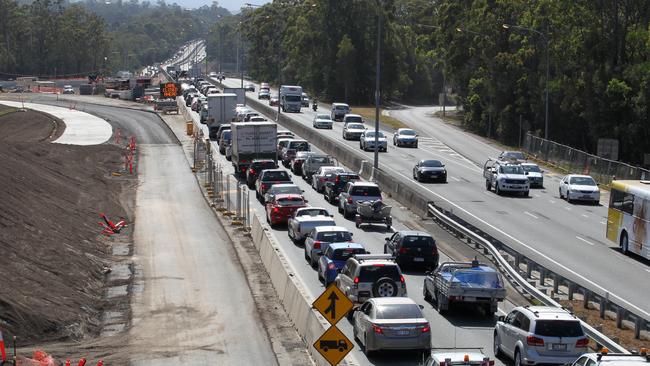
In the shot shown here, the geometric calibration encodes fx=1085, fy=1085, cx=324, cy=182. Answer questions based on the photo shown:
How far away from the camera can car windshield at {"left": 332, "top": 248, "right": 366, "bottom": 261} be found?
103 ft

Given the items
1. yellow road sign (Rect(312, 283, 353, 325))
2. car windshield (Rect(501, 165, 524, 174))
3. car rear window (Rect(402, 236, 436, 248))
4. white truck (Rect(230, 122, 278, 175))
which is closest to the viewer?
yellow road sign (Rect(312, 283, 353, 325))

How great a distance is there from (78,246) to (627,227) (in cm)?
1970

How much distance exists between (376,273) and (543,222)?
20652mm

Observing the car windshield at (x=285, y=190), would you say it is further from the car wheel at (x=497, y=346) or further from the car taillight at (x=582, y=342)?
the car taillight at (x=582, y=342)

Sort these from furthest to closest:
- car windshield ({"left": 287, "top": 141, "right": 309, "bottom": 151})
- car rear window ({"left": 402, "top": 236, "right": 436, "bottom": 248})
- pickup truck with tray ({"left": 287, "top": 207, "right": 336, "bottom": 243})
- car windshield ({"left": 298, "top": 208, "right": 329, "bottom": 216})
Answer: car windshield ({"left": 287, "top": 141, "right": 309, "bottom": 151}) < car windshield ({"left": 298, "top": 208, "right": 329, "bottom": 216}) < pickup truck with tray ({"left": 287, "top": 207, "right": 336, "bottom": 243}) < car rear window ({"left": 402, "top": 236, "right": 436, "bottom": 248})

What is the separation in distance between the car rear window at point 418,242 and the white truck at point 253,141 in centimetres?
2639

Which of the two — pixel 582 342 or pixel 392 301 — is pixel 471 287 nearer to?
pixel 392 301

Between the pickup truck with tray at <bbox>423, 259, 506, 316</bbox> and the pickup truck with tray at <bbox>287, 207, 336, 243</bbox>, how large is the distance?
1092 centimetres

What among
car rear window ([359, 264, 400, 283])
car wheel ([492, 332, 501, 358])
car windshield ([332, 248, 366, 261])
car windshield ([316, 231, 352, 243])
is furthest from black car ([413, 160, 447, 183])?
car wheel ([492, 332, 501, 358])

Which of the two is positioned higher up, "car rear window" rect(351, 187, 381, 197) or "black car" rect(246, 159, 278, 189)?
"car rear window" rect(351, 187, 381, 197)

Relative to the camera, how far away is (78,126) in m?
102

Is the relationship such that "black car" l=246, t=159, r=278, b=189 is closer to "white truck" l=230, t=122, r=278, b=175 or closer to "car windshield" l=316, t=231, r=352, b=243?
"white truck" l=230, t=122, r=278, b=175

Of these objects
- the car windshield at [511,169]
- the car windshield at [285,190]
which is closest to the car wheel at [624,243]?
the car windshield at [285,190]

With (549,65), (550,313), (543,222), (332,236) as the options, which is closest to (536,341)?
(550,313)
